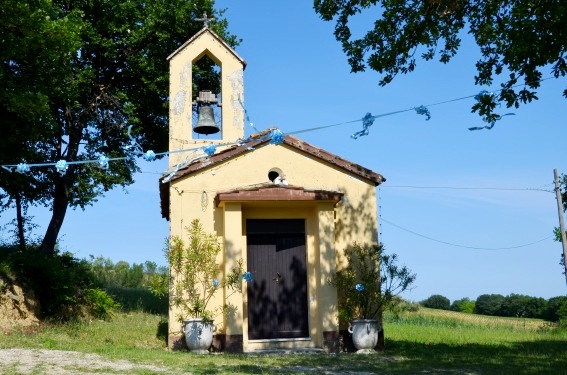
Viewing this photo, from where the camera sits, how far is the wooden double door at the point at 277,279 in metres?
13.8

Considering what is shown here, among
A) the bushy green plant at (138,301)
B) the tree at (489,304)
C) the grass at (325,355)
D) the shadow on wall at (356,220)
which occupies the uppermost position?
the shadow on wall at (356,220)

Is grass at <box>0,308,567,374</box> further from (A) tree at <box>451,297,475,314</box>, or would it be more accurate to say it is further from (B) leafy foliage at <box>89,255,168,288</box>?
(A) tree at <box>451,297,475,314</box>

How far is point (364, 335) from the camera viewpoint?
1338cm

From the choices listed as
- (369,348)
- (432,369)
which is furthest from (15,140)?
(432,369)

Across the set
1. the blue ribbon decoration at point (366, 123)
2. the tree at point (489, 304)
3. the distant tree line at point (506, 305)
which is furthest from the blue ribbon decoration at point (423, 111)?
the tree at point (489, 304)

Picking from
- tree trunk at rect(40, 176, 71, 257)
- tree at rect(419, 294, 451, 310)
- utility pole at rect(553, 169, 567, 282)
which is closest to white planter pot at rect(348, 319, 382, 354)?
tree trunk at rect(40, 176, 71, 257)

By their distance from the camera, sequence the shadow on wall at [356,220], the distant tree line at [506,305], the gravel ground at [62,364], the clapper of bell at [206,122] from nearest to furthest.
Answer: the gravel ground at [62,364]
the shadow on wall at [356,220]
the clapper of bell at [206,122]
the distant tree line at [506,305]

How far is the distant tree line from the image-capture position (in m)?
34.4

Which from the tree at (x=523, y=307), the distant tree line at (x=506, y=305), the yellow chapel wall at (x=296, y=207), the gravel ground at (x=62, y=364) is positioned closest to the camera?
the gravel ground at (x=62, y=364)

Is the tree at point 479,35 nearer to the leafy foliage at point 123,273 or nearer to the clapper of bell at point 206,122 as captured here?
the clapper of bell at point 206,122

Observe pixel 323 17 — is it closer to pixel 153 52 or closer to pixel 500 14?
pixel 500 14

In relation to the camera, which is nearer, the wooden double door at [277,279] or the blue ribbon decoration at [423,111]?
the blue ribbon decoration at [423,111]

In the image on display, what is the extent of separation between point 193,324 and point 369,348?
387cm

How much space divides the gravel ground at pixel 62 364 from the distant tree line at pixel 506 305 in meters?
26.9
